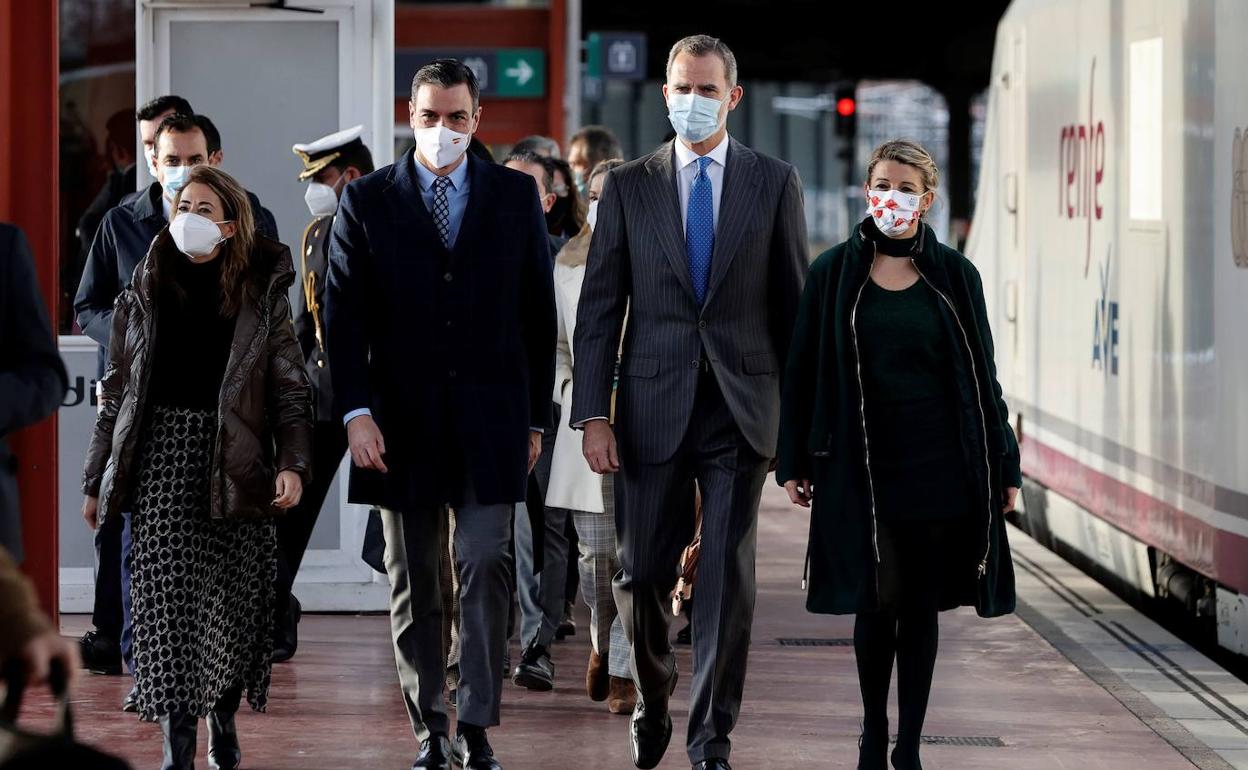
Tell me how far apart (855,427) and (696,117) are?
96 cm

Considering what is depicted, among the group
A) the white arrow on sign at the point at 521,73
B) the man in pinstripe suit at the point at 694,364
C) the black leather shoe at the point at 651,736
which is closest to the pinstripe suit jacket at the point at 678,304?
the man in pinstripe suit at the point at 694,364

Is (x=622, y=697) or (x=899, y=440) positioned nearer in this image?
(x=899, y=440)

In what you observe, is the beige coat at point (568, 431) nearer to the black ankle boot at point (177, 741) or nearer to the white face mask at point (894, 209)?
the white face mask at point (894, 209)

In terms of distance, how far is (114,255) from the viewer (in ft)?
24.0

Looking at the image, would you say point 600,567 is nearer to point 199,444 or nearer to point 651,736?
point 651,736

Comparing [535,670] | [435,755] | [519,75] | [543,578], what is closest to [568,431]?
[543,578]

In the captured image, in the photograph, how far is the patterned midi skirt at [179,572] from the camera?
5812 mm

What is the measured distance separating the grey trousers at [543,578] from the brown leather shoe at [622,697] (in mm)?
600

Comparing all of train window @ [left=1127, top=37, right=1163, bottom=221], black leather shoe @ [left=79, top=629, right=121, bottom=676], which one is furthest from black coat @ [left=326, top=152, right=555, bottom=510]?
train window @ [left=1127, top=37, right=1163, bottom=221]

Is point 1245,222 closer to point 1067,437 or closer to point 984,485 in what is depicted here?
point 984,485

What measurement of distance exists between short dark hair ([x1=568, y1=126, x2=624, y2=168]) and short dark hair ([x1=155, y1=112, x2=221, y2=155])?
2.97m

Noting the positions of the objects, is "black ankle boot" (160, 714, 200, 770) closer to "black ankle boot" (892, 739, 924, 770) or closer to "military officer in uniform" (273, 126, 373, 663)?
"military officer in uniform" (273, 126, 373, 663)

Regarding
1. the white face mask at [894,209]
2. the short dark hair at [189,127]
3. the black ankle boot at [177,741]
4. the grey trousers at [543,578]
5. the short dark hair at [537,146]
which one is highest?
the short dark hair at [537,146]

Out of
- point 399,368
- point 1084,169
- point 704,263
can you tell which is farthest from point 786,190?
point 1084,169
